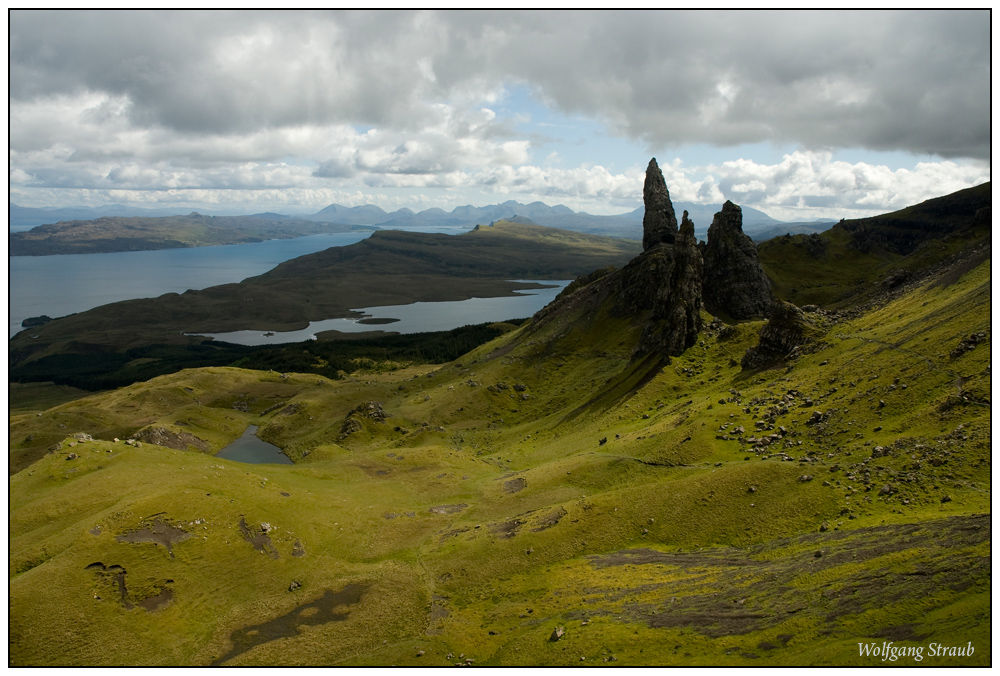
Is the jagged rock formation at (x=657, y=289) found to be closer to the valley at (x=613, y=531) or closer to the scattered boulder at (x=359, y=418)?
the valley at (x=613, y=531)

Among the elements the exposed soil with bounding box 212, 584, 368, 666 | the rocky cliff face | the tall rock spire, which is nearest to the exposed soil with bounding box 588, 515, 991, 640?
the exposed soil with bounding box 212, 584, 368, 666

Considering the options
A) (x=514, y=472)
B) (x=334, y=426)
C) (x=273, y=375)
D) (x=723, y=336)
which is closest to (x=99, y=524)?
(x=514, y=472)

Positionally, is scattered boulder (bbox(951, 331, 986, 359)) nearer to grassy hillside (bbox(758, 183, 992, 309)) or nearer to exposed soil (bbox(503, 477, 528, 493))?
exposed soil (bbox(503, 477, 528, 493))

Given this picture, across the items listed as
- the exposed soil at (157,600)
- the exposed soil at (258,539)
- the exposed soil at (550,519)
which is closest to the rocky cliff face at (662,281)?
the exposed soil at (550,519)

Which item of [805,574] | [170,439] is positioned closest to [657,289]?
[805,574]

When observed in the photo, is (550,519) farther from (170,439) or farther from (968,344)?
(170,439)

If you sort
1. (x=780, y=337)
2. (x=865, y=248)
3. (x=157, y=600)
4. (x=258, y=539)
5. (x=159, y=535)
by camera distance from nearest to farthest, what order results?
(x=157, y=600) < (x=159, y=535) < (x=258, y=539) < (x=780, y=337) < (x=865, y=248)
